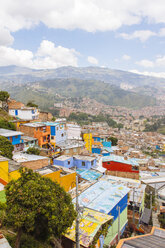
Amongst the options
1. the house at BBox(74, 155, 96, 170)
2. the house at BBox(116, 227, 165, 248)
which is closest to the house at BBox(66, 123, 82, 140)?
the house at BBox(74, 155, 96, 170)

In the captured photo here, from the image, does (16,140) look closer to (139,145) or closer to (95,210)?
(95,210)

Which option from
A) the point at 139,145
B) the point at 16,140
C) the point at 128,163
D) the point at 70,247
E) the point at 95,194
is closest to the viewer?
the point at 70,247

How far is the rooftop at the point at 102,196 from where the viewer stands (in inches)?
402

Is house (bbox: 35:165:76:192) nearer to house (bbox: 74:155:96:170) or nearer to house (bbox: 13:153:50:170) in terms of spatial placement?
house (bbox: 13:153:50:170)

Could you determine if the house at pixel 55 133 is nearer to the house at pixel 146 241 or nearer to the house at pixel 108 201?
the house at pixel 108 201

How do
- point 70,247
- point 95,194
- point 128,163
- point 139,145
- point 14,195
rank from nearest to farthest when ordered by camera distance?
point 14,195
point 70,247
point 95,194
point 128,163
point 139,145

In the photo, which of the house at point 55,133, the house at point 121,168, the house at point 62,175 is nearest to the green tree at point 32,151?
the house at point 55,133

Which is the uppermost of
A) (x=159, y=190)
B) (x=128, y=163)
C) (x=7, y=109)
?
(x=7, y=109)

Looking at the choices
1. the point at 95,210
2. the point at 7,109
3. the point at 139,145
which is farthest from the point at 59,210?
the point at 139,145

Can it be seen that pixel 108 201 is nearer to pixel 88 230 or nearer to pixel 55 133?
pixel 88 230

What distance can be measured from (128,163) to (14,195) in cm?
1704

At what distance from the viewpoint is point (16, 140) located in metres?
18.9

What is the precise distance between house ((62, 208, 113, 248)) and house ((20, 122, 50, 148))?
1355 cm

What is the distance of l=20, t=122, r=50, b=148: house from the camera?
2138 cm
